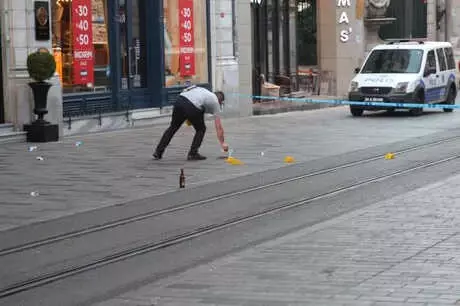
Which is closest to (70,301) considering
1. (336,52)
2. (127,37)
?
(127,37)

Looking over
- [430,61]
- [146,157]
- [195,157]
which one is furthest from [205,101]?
[430,61]

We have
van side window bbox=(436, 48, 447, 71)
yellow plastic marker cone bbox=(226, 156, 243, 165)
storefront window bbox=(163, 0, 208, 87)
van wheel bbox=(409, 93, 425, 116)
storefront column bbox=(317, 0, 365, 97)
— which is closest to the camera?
yellow plastic marker cone bbox=(226, 156, 243, 165)

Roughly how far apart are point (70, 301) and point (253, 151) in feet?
36.1

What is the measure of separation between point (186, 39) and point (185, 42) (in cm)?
8

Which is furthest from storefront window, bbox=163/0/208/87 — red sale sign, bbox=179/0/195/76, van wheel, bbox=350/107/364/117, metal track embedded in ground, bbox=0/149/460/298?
metal track embedded in ground, bbox=0/149/460/298

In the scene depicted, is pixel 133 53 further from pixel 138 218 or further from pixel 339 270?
pixel 339 270

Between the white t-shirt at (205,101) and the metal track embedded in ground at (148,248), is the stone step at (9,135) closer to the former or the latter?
the white t-shirt at (205,101)

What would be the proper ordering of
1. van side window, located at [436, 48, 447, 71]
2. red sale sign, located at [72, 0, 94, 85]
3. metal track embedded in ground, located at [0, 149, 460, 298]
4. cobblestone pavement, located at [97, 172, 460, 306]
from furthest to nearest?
1. van side window, located at [436, 48, 447, 71]
2. red sale sign, located at [72, 0, 94, 85]
3. metal track embedded in ground, located at [0, 149, 460, 298]
4. cobblestone pavement, located at [97, 172, 460, 306]

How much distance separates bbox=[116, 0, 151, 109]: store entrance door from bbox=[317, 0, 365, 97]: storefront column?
1185 cm

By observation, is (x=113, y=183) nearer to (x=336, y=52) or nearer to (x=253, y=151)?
(x=253, y=151)

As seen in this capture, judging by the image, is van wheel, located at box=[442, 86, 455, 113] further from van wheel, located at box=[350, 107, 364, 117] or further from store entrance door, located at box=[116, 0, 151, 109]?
store entrance door, located at box=[116, 0, 151, 109]

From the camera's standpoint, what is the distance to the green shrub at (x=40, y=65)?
19547 mm

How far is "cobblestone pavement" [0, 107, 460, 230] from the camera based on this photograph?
13029mm

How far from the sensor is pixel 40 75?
1964cm
